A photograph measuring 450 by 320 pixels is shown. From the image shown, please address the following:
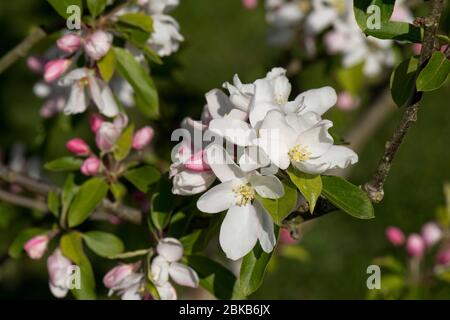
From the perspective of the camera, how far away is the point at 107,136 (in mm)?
1800

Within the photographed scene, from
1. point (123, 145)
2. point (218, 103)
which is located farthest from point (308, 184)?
point (123, 145)

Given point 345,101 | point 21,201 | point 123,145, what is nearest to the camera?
point 123,145

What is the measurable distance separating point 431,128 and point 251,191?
3164 millimetres

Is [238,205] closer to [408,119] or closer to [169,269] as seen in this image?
[169,269]

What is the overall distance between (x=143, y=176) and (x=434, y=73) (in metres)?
0.75

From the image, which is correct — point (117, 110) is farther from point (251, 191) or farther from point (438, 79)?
point (438, 79)

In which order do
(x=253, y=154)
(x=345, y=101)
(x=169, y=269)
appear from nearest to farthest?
(x=253, y=154)
(x=169, y=269)
(x=345, y=101)

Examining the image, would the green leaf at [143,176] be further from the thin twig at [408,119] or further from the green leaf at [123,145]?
the thin twig at [408,119]

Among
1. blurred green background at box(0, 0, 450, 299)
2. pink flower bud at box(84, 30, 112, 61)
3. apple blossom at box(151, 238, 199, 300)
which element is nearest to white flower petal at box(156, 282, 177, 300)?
apple blossom at box(151, 238, 199, 300)

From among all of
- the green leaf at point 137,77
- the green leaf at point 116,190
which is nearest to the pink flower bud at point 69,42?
the green leaf at point 137,77

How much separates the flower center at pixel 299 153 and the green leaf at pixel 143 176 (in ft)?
1.54

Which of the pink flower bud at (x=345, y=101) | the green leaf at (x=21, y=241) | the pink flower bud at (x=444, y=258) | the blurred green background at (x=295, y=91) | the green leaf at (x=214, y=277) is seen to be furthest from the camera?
the blurred green background at (x=295, y=91)

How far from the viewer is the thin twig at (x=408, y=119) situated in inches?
54.1

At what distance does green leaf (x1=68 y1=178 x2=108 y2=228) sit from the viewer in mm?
1752
